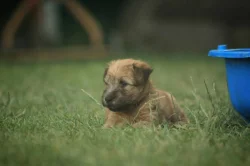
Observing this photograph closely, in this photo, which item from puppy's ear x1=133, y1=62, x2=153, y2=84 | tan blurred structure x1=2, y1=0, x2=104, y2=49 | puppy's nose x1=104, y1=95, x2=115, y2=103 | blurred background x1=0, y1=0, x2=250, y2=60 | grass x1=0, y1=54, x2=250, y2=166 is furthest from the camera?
blurred background x1=0, y1=0, x2=250, y2=60

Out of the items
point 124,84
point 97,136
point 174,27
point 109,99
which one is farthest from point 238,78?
point 174,27

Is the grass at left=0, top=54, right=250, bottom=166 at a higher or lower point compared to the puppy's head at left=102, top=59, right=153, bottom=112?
lower

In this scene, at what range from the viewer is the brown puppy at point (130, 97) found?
462 centimetres

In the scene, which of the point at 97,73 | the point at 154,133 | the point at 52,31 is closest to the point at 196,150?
the point at 154,133

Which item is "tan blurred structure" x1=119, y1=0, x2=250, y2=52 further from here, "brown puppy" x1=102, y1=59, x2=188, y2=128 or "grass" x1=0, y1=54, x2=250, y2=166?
"brown puppy" x1=102, y1=59, x2=188, y2=128

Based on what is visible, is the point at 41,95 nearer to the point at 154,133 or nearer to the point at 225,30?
the point at 154,133

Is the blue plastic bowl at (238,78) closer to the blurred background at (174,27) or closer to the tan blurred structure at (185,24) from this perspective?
the blurred background at (174,27)

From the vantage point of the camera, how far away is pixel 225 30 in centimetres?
1378

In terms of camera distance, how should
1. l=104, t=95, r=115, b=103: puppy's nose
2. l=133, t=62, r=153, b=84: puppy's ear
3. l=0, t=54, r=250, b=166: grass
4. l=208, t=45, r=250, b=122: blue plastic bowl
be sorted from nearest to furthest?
l=0, t=54, r=250, b=166: grass → l=208, t=45, r=250, b=122: blue plastic bowl → l=104, t=95, r=115, b=103: puppy's nose → l=133, t=62, r=153, b=84: puppy's ear

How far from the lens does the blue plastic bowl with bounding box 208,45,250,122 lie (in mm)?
4312

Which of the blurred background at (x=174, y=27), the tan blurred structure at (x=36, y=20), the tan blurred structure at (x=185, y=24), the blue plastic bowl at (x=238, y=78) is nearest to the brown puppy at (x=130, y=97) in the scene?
the blue plastic bowl at (x=238, y=78)

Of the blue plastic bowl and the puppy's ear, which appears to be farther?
the puppy's ear

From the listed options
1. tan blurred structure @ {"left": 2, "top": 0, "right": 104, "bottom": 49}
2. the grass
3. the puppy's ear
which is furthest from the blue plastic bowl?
tan blurred structure @ {"left": 2, "top": 0, "right": 104, "bottom": 49}

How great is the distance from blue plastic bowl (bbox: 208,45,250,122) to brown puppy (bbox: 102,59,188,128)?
65cm
